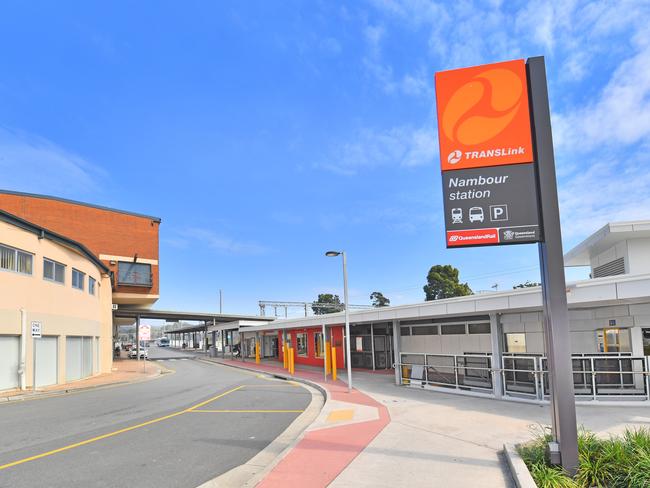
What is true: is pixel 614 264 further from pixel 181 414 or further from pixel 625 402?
pixel 181 414

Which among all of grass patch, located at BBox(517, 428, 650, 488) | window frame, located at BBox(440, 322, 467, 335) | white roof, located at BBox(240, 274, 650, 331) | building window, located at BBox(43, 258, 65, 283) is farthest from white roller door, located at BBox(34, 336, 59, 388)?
grass patch, located at BBox(517, 428, 650, 488)

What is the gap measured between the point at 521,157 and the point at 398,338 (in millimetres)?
12641

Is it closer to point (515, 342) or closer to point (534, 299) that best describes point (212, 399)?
point (515, 342)

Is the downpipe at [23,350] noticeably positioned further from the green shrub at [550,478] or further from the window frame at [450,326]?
the green shrub at [550,478]

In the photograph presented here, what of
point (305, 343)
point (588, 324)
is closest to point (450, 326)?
point (588, 324)

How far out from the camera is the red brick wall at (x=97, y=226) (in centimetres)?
3994

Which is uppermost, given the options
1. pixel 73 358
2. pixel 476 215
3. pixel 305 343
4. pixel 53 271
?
pixel 53 271

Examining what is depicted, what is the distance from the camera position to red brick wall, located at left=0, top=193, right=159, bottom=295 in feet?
131

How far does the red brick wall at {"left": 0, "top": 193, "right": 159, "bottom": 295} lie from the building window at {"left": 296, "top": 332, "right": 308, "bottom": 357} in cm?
1652

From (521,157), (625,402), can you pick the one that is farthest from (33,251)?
(625,402)

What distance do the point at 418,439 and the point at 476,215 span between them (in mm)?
4293

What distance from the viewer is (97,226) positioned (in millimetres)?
42719

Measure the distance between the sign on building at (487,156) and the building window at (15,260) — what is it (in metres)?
18.6

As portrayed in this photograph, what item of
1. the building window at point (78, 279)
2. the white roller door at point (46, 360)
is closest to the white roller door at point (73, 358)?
the white roller door at point (46, 360)
